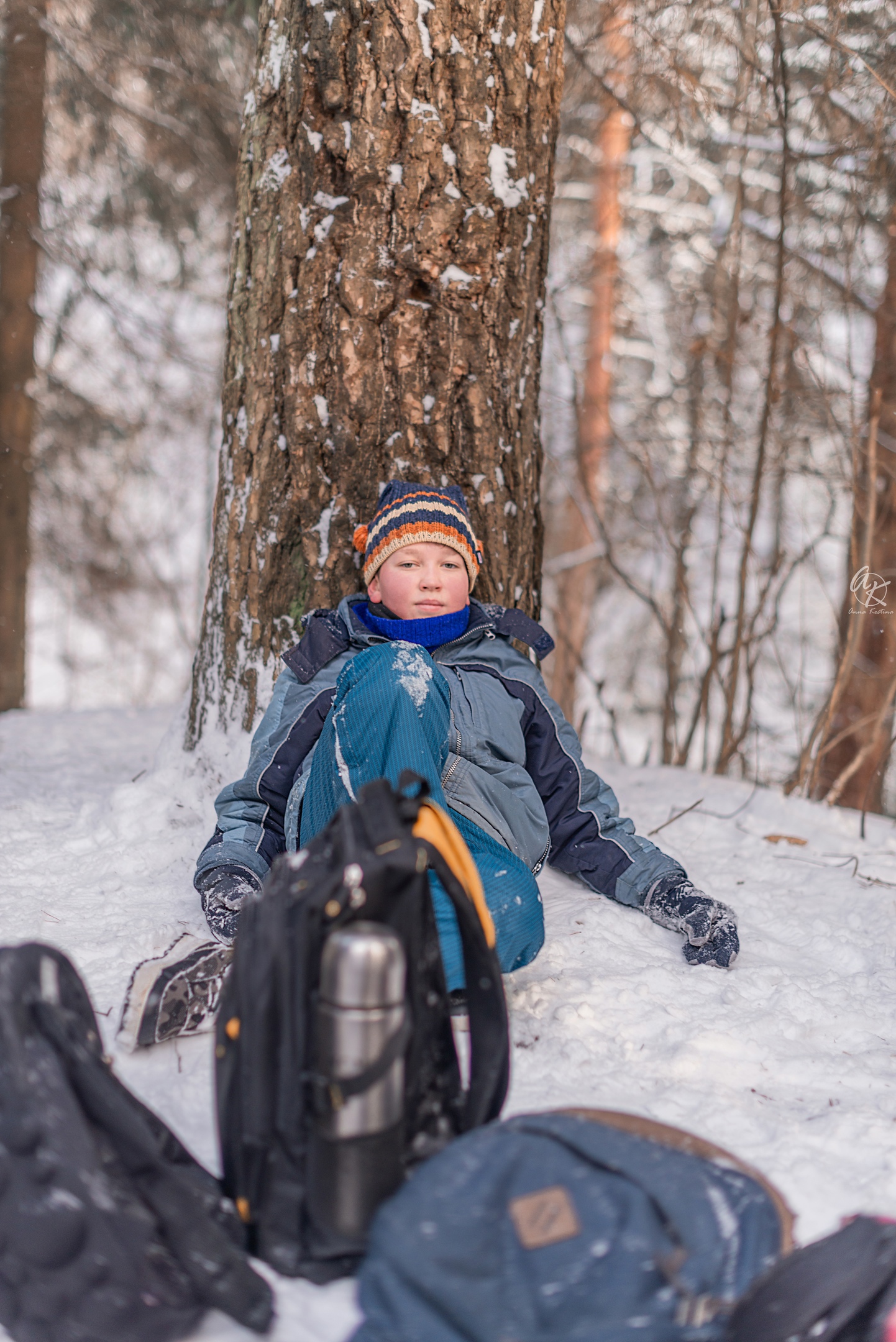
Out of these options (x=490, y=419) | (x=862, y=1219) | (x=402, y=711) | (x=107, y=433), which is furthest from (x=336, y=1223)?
(x=107, y=433)

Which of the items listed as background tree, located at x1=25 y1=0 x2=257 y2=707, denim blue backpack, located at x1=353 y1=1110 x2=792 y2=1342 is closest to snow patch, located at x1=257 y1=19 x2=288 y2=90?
background tree, located at x1=25 y1=0 x2=257 y2=707

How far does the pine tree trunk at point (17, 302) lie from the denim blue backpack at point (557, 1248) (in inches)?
242

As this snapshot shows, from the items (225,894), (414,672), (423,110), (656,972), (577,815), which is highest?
(423,110)

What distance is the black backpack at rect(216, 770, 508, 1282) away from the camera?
1163mm

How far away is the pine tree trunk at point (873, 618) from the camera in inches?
137

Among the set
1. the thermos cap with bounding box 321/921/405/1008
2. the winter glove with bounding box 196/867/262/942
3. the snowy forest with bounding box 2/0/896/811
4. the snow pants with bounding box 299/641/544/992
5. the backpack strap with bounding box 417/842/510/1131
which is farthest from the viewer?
the snowy forest with bounding box 2/0/896/811

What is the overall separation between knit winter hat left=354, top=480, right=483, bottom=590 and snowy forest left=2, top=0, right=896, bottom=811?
188 millimetres

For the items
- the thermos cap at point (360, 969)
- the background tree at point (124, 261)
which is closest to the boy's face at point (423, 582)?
the thermos cap at point (360, 969)

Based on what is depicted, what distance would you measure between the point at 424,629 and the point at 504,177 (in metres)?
1.32

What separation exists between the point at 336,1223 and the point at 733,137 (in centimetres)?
530

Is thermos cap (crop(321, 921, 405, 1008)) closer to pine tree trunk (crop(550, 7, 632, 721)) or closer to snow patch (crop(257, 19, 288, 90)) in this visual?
snow patch (crop(257, 19, 288, 90))

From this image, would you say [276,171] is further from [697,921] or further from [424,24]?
[697,921]

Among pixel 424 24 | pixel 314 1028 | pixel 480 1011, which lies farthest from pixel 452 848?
pixel 424 24

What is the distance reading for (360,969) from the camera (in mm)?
1118
